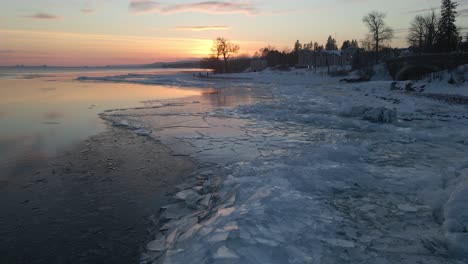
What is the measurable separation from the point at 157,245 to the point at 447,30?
74108 mm

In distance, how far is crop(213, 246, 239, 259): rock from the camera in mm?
4152

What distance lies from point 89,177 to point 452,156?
8.73 metres

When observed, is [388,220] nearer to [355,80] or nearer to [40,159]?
[40,159]

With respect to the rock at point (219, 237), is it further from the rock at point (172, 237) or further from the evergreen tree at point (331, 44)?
the evergreen tree at point (331, 44)

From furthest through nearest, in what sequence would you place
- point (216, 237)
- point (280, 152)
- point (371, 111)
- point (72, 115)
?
point (72, 115), point (371, 111), point (280, 152), point (216, 237)

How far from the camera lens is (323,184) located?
6.97 meters

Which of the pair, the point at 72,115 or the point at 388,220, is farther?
the point at 72,115

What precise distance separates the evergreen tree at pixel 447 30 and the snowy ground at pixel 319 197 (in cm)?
6044

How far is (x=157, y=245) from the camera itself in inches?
197

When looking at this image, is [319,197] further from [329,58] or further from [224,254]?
[329,58]

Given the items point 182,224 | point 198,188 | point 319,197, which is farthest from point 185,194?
point 319,197

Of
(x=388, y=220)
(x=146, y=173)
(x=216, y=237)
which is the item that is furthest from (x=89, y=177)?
(x=388, y=220)

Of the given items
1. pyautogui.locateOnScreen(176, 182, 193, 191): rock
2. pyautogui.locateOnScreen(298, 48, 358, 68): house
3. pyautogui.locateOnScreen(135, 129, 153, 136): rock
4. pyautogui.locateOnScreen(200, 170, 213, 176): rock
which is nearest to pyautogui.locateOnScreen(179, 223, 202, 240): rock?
pyautogui.locateOnScreen(176, 182, 193, 191): rock

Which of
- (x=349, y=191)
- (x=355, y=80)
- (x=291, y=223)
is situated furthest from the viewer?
(x=355, y=80)
